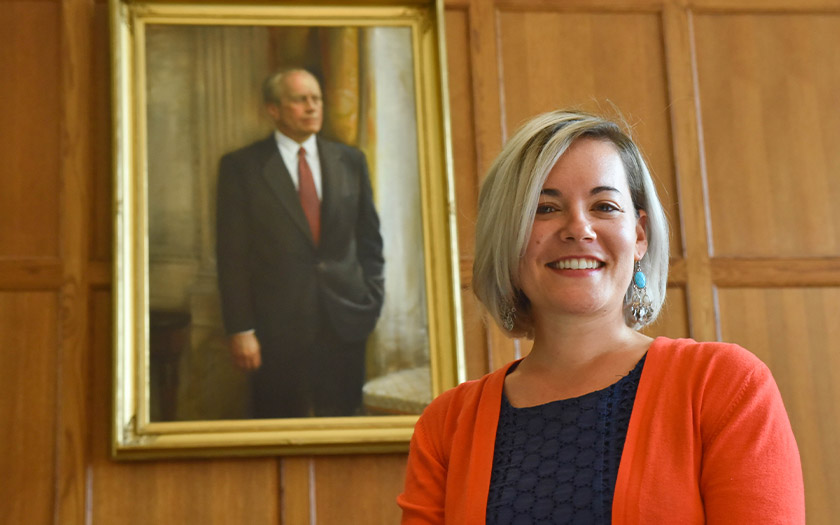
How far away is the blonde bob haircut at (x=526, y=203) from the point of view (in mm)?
1631

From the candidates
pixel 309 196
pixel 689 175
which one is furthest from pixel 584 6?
pixel 309 196

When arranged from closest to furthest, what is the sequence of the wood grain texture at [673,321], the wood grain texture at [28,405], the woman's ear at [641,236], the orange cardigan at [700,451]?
1. the orange cardigan at [700,451]
2. the woman's ear at [641,236]
3. the wood grain texture at [28,405]
4. the wood grain texture at [673,321]

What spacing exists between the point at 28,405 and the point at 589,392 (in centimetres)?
216

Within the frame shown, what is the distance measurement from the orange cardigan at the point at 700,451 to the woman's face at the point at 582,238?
148mm

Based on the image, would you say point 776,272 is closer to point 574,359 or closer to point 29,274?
point 574,359

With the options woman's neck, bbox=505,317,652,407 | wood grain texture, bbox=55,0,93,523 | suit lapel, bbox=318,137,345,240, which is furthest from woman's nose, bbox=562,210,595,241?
wood grain texture, bbox=55,0,93,523

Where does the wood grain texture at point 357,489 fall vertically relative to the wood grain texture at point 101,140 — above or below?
below

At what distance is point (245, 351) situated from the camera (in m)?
3.09

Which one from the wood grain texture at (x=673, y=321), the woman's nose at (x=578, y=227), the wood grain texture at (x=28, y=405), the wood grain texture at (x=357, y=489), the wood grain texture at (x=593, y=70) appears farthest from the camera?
the wood grain texture at (x=593, y=70)

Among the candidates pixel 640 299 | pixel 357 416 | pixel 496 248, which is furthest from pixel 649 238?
pixel 357 416

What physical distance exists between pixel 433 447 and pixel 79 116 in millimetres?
2115

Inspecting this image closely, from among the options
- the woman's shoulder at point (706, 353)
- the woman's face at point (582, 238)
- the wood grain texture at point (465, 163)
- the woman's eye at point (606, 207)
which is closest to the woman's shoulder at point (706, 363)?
the woman's shoulder at point (706, 353)

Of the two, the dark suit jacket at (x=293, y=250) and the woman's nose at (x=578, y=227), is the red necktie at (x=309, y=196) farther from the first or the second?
the woman's nose at (x=578, y=227)

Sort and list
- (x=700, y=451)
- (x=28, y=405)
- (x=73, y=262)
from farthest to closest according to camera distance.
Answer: (x=73, y=262) → (x=28, y=405) → (x=700, y=451)
